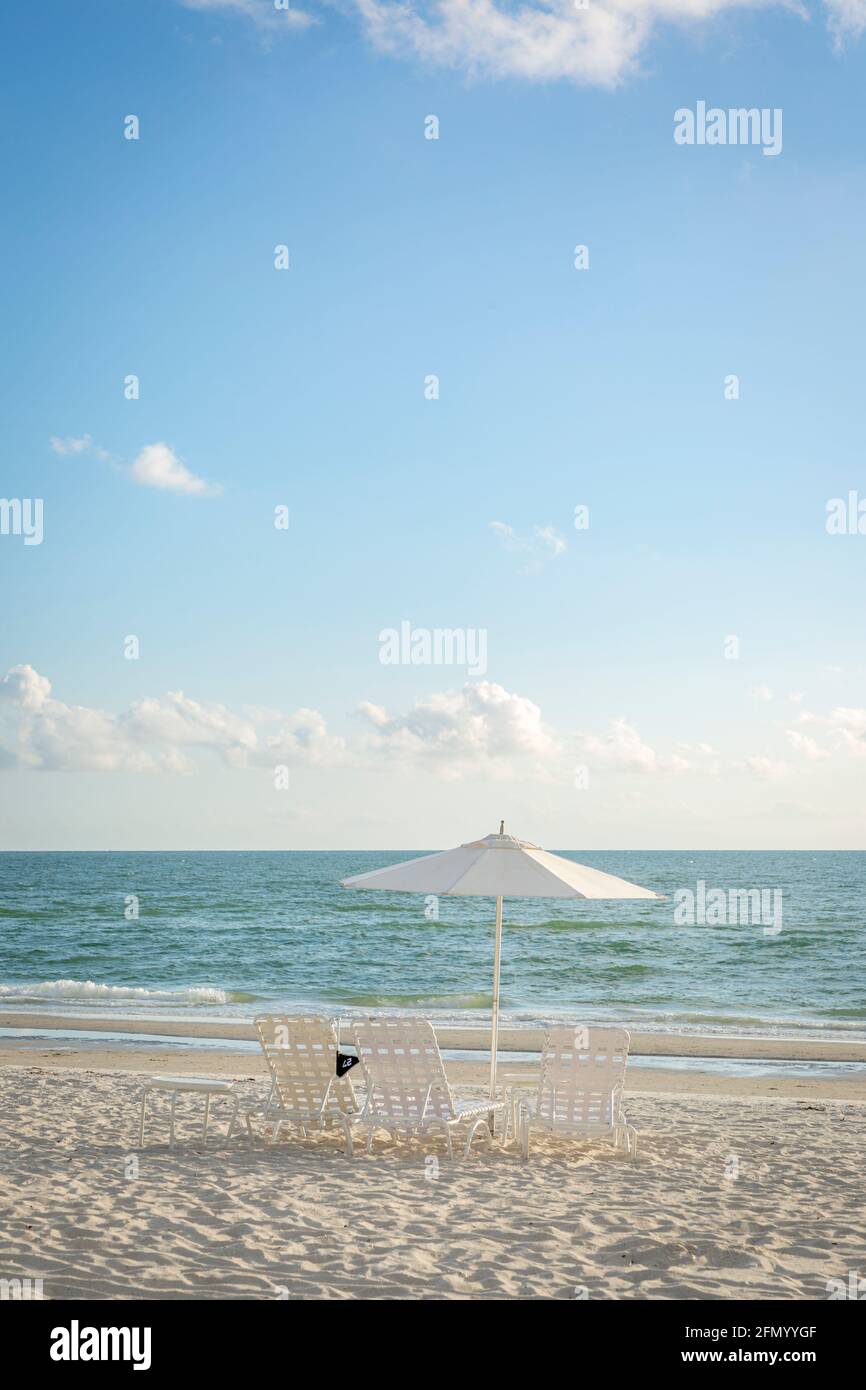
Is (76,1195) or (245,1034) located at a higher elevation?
(76,1195)

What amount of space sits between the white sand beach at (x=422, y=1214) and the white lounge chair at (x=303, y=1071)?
0.72 feet

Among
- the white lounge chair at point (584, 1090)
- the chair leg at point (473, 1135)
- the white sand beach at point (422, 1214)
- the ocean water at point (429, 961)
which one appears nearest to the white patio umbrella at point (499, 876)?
the chair leg at point (473, 1135)

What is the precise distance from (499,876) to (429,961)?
24.2 metres

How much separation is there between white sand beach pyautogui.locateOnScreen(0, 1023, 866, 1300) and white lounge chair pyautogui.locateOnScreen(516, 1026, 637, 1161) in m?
0.20

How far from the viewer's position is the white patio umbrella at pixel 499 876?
24.6ft

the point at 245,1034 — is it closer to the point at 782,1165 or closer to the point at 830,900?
the point at 782,1165

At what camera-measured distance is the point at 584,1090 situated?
7871 mm

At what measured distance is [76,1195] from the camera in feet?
20.0

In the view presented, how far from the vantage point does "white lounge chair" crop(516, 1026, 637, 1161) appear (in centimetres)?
767

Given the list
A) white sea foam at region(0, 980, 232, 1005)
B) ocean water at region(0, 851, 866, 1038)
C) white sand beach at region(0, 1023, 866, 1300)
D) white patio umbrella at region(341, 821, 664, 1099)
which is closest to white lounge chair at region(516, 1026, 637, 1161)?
white sand beach at region(0, 1023, 866, 1300)

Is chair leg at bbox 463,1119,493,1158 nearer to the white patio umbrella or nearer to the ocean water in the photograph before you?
the white patio umbrella

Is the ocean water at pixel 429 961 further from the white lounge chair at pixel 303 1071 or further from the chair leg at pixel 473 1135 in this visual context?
the white lounge chair at pixel 303 1071
